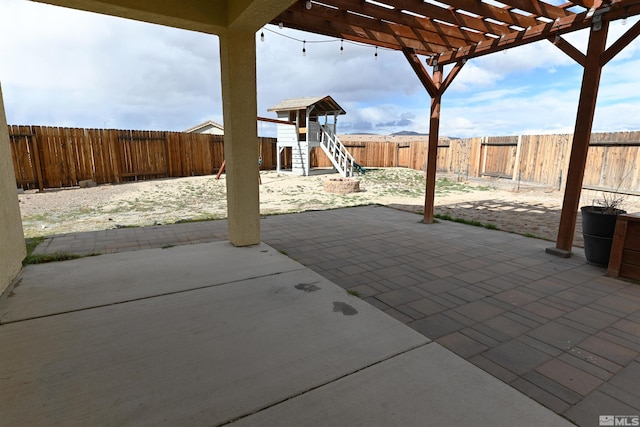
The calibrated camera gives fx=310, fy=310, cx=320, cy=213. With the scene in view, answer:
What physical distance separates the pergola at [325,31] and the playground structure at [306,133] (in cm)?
1046

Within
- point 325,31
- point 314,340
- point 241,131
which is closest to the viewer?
point 314,340

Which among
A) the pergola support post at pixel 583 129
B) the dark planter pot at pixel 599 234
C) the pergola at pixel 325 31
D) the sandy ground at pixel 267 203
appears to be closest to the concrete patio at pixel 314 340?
the dark planter pot at pixel 599 234

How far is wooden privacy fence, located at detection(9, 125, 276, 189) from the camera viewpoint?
375 inches

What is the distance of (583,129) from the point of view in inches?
144

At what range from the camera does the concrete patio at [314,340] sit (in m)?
1.43

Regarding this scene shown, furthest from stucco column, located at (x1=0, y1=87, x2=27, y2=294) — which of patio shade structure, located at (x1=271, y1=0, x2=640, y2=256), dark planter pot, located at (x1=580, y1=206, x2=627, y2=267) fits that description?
dark planter pot, located at (x1=580, y1=206, x2=627, y2=267)

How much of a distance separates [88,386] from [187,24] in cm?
327

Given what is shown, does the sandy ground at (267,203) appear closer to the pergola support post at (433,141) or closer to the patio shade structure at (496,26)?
the pergola support post at (433,141)

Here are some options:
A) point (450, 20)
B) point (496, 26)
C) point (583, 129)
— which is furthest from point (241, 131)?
point (583, 129)

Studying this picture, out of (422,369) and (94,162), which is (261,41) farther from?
(94,162)

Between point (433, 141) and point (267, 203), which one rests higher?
point (433, 141)

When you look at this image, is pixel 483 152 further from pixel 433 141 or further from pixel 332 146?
pixel 433 141

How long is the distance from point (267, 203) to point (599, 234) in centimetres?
666

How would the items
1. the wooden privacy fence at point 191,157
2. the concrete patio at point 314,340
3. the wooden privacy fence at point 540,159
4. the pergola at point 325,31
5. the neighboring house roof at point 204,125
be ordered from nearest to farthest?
the concrete patio at point 314,340 → the pergola at point 325,31 → the wooden privacy fence at point 540,159 → the wooden privacy fence at point 191,157 → the neighboring house roof at point 204,125
